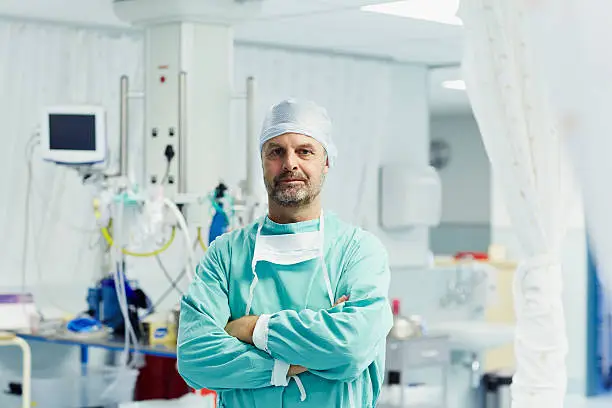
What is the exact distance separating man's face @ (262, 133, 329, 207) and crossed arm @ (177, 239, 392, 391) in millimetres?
209

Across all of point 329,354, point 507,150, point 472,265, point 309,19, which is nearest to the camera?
point 329,354

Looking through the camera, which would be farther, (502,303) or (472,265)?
(502,303)

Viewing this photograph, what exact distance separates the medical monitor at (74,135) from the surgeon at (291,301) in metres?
2.17

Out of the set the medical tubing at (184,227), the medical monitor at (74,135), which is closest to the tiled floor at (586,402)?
the medical tubing at (184,227)

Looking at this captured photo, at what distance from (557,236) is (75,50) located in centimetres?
284

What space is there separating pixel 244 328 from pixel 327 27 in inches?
125

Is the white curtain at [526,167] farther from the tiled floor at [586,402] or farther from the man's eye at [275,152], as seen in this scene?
the tiled floor at [586,402]

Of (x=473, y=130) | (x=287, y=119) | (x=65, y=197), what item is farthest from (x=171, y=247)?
(x=473, y=130)

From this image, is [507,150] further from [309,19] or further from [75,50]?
[75,50]

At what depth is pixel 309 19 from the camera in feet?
17.1

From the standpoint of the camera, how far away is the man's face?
255 cm

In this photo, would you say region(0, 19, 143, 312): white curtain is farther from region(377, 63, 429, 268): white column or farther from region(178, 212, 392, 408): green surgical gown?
region(178, 212, 392, 408): green surgical gown

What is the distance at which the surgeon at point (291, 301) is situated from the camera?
246 cm

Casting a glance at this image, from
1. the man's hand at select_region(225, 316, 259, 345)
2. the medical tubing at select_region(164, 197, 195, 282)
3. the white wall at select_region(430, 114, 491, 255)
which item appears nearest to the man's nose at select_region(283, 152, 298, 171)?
the man's hand at select_region(225, 316, 259, 345)
